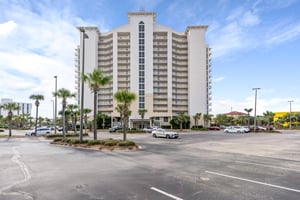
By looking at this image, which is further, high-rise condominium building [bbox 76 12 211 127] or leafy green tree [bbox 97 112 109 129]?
high-rise condominium building [bbox 76 12 211 127]

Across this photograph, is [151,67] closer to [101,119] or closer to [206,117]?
[101,119]

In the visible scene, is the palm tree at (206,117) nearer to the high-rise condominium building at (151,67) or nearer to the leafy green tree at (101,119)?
the high-rise condominium building at (151,67)

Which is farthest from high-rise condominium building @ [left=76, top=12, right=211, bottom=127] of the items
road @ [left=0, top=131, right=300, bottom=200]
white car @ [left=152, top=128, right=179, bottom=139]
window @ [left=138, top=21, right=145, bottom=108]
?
road @ [left=0, top=131, right=300, bottom=200]

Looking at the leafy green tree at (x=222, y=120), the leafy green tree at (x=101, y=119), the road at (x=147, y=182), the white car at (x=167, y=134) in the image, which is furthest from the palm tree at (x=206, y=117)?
the road at (x=147, y=182)

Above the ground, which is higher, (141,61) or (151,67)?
(141,61)

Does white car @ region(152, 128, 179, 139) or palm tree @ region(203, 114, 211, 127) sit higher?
palm tree @ region(203, 114, 211, 127)

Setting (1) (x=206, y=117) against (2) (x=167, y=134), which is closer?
(2) (x=167, y=134)

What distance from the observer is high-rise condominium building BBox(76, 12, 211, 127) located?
249ft

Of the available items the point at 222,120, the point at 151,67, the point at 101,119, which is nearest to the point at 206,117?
the point at 222,120

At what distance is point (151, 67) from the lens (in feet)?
250

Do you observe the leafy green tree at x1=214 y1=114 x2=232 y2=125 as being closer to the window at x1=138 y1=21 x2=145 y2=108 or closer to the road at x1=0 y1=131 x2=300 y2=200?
the window at x1=138 y1=21 x2=145 y2=108

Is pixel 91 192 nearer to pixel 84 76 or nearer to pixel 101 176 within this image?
pixel 101 176

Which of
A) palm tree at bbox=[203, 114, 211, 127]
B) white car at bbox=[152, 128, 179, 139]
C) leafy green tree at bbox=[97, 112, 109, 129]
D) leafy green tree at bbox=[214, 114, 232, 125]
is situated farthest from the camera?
leafy green tree at bbox=[214, 114, 232, 125]

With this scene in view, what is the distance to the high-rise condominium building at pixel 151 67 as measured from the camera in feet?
249
